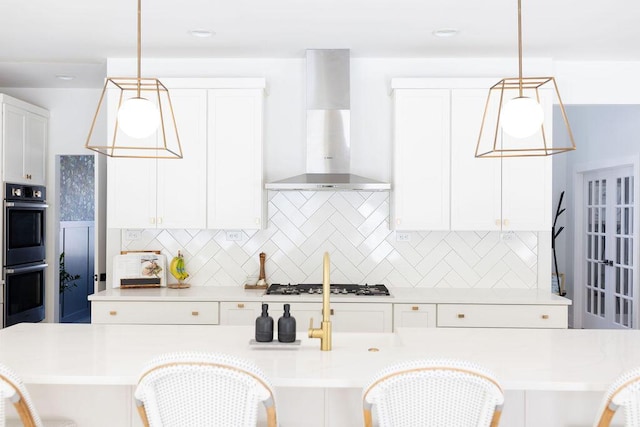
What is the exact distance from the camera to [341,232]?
4441 millimetres

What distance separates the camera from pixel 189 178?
4.16m

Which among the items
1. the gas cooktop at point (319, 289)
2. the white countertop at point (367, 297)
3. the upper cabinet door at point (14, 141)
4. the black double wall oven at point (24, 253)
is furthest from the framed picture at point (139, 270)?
the upper cabinet door at point (14, 141)

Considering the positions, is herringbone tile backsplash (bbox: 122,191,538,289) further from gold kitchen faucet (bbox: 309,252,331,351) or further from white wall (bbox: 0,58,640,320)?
gold kitchen faucet (bbox: 309,252,331,351)

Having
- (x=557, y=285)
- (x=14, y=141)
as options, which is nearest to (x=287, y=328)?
(x=14, y=141)

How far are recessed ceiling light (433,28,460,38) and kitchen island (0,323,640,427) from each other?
82.1 inches

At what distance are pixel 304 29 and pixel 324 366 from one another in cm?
243

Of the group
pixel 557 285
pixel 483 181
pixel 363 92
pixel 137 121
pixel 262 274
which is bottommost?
pixel 557 285

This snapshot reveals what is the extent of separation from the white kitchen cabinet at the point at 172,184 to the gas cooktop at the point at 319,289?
0.73 meters

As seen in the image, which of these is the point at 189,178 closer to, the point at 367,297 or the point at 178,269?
the point at 178,269

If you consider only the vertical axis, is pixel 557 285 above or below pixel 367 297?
below

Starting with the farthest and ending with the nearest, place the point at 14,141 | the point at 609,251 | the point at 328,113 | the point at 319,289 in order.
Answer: the point at 609,251 → the point at 14,141 → the point at 328,113 → the point at 319,289

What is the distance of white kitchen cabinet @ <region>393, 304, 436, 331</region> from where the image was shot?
3.85 meters

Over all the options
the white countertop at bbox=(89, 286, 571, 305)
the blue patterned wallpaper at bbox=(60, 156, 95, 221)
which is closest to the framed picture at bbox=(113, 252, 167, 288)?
the white countertop at bbox=(89, 286, 571, 305)

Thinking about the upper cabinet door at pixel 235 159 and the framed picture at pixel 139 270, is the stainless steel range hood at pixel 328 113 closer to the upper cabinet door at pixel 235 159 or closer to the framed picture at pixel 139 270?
the upper cabinet door at pixel 235 159
